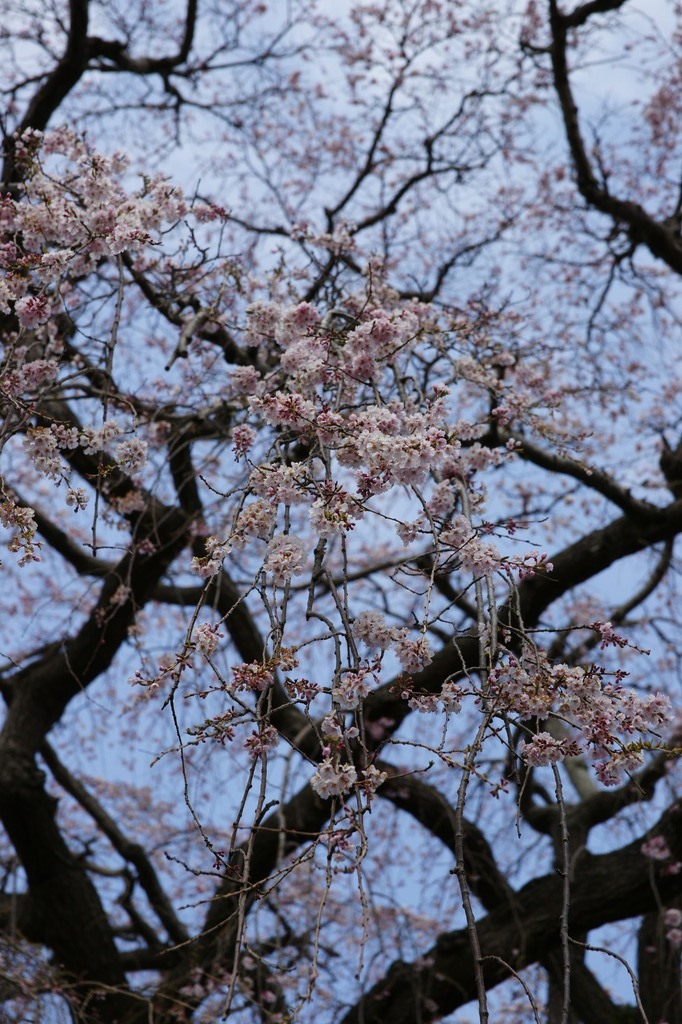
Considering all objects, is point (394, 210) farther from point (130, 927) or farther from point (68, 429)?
point (130, 927)

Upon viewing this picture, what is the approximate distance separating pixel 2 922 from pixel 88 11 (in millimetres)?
5420

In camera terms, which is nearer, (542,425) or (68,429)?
(68,429)

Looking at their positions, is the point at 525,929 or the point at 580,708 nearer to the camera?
the point at 580,708

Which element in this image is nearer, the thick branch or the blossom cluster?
the blossom cluster

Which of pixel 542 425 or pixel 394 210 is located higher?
pixel 394 210

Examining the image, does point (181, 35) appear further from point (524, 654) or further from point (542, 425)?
point (524, 654)

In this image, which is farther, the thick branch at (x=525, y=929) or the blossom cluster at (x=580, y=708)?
the thick branch at (x=525, y=929)

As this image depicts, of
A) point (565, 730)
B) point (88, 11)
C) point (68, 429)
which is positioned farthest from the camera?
point (565, 730)

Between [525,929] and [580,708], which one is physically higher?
[525,929]

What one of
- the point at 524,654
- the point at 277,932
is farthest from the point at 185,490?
the point at 524,654

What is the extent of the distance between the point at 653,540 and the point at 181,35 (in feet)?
15.8

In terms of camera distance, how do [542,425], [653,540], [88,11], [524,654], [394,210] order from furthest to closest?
1. [394,210]
2. [88,11]
3. [653,540]
4. [542,425]
5. [524,654]

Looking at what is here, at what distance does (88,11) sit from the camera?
5277 millimetres

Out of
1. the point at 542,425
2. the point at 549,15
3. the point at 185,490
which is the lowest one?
the point at 542,425
